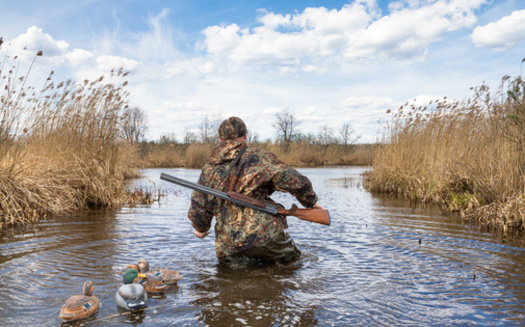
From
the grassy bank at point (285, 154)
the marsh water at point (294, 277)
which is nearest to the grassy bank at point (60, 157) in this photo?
the marsh water at point (294, 277)

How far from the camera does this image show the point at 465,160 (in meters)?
9.95

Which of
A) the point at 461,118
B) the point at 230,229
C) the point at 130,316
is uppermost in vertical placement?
the point at 461,118

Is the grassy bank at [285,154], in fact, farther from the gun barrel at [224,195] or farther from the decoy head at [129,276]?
the decoy head at [129,276]

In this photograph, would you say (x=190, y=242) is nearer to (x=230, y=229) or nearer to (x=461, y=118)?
(x=230, y=229)

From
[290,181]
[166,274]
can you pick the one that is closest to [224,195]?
[290,181]

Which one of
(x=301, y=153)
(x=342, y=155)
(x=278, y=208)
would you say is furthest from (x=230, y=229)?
(x=342, y=155)

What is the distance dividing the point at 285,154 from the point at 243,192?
97.5 feet

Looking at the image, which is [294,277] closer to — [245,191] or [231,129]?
[245,191]

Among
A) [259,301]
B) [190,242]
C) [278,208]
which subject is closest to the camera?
[259,301]

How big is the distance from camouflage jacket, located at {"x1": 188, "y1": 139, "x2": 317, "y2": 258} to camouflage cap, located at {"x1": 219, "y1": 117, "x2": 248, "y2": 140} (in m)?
0.07

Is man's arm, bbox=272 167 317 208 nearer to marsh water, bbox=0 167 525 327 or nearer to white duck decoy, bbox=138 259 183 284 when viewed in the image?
marsh water, bbox=0 167 525 327

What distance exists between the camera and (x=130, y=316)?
12.4 ft

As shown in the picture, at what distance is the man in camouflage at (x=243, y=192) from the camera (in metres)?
4.66

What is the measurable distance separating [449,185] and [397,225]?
10.6 ft
